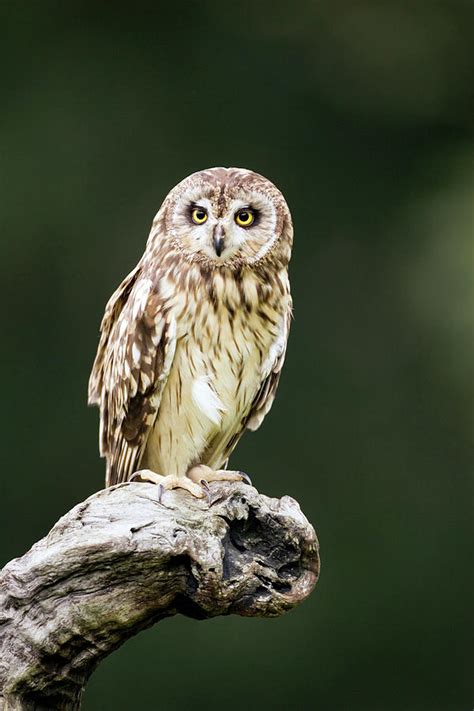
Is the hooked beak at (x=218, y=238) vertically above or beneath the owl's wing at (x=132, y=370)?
above

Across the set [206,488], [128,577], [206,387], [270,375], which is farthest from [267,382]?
[128,577]

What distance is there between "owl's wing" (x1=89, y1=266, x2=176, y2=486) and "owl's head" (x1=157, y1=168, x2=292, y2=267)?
0.67 ft

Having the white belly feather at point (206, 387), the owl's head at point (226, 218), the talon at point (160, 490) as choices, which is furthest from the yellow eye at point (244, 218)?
the talon at point (160, 490)

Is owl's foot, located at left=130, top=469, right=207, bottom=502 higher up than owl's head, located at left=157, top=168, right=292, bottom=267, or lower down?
lower down

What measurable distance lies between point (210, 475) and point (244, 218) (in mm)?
713

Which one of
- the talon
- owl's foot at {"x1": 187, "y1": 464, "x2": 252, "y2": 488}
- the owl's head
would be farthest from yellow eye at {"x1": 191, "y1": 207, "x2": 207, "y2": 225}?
the talon

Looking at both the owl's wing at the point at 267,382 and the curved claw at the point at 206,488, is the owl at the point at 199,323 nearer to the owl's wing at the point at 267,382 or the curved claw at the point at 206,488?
the owl's wing at the point at 267,382

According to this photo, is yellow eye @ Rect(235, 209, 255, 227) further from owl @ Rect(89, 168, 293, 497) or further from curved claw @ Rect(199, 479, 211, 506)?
curved claw @ Rect(199, 479, 211, 506)

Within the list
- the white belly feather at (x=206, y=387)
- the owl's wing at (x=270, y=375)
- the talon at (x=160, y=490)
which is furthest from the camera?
the owl's wing at (x=270, y=375)

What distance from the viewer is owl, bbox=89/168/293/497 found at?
128 inches

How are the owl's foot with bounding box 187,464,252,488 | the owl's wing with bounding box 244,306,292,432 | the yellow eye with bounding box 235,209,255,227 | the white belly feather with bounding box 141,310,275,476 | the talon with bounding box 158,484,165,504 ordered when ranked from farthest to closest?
1. the owl's wing with bounding box 244,306,292,432
2. the white belly feather with bounding box 141,310,275,476
3. the yellow eye with bounding box 235,209,255,227
4. the owl's foot with bounding box 187,464,252,488
5. the talon with bounding box 158,484,165,504

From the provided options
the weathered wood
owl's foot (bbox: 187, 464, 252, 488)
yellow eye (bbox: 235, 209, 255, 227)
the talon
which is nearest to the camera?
the weathered wood

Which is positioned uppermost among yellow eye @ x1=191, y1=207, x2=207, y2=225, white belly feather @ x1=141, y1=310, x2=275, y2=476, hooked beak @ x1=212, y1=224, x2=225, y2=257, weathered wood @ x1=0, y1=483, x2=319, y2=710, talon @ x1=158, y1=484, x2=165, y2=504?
yellow eye @ x1=191, y1=207, x2=207, y2=225

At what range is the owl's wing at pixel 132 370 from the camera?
10.9 feet
